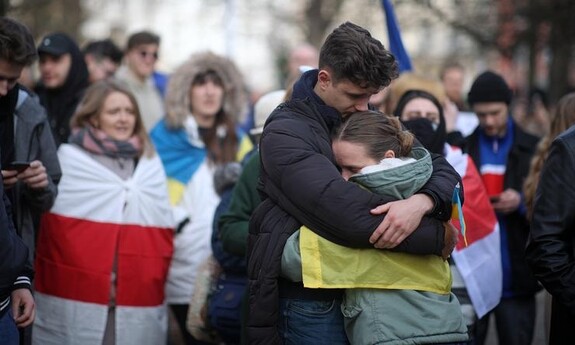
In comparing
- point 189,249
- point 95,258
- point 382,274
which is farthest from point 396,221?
point 189,249

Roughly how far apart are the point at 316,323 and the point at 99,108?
9.25ft

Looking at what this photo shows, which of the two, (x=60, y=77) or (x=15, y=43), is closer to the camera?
(x=15, y=43)

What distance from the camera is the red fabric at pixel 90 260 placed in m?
5.26

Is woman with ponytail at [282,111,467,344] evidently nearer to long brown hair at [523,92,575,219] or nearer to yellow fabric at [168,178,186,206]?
long brown hair at [523,92,575,219]

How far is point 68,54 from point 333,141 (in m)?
4.16

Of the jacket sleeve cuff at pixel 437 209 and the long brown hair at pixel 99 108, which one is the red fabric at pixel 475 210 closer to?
the jacket sleeve cuff at pixel 437 209

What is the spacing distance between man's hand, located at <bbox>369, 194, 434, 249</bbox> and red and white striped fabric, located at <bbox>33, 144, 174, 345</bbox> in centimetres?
243

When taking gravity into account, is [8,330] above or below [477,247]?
below

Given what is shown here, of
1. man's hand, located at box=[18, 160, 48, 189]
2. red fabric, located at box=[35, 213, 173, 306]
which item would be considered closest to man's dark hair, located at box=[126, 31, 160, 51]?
red fabric, located at box=[35, 213, 173, 306]

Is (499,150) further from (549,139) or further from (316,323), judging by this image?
(316,323)

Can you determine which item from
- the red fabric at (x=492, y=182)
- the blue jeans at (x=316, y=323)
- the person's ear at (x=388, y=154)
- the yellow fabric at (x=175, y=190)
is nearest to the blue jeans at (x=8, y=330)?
the blue jeans at (x=316, y=323)

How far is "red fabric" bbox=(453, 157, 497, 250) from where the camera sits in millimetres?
4914

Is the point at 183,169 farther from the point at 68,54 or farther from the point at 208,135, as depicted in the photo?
the point at 68,54

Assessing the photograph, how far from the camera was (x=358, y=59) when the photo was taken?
3.35 metres
